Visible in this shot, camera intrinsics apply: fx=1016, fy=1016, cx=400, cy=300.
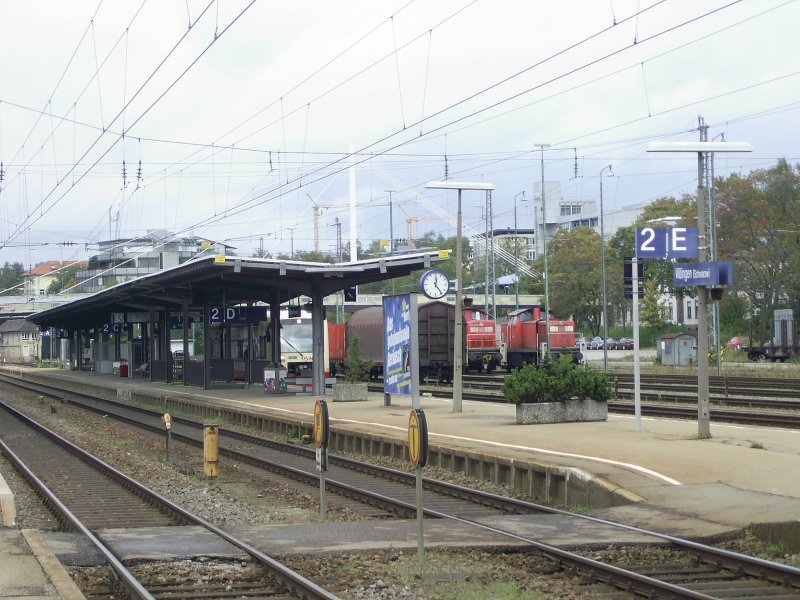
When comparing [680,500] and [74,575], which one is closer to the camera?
[74,575]

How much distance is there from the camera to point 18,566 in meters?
8.31

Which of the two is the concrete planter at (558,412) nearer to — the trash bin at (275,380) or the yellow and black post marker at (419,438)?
the yellow and black post marker at (419,438)

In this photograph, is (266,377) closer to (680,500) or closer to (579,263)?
(680,500)

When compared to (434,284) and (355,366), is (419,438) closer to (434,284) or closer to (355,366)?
(434,284)

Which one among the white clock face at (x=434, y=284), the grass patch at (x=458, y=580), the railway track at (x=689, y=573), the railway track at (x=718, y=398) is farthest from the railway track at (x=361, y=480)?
the railway track at (x=718, y=398)

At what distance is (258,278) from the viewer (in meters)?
32.9

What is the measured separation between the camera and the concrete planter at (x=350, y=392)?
30.6 meters

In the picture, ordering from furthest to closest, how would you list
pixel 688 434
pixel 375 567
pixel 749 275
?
pixel 749 275, pixel 688 434, pixel 375 567

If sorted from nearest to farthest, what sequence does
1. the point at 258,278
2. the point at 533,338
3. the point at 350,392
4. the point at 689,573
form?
1. the point at 689,573
2. the point at 350,392
3. the point at 258,278
4. the point at 533,338

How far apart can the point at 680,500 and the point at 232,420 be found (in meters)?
19.4

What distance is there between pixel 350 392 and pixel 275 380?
5.47 m

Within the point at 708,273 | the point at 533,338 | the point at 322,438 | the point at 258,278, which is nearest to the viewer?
the point at 322,438

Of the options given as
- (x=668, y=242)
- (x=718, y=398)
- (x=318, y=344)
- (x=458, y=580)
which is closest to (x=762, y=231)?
(x=718, y=398)

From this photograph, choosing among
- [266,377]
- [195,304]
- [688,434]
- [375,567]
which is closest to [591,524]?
[375,567]
